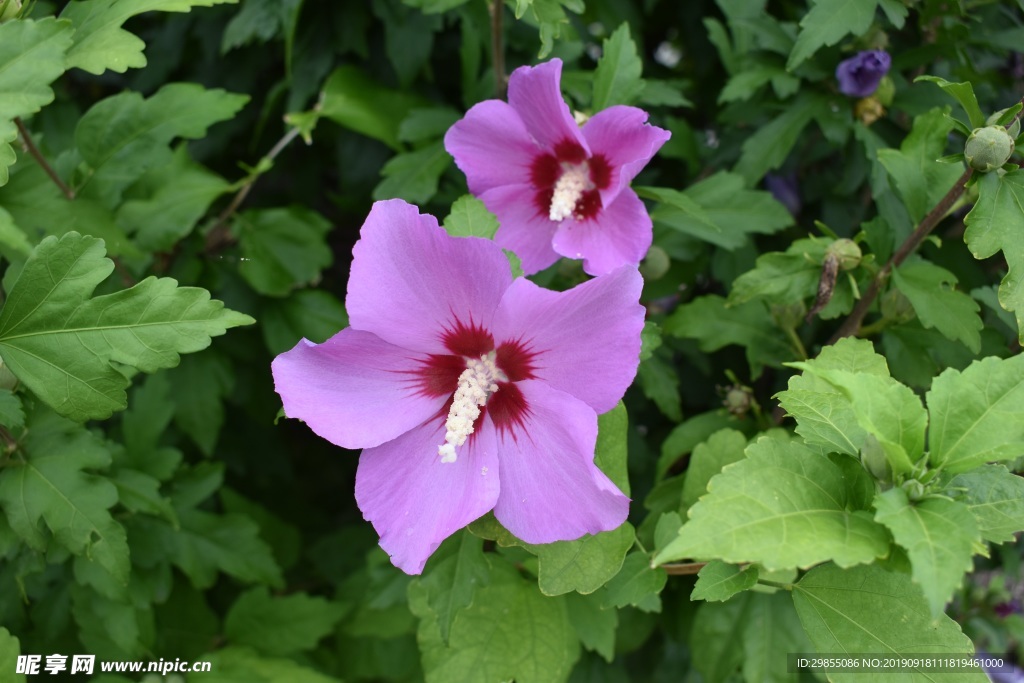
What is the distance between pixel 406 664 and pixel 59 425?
1.10m

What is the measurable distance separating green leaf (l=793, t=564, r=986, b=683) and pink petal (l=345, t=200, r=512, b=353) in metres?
0.63

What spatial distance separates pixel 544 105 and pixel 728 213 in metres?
0.51

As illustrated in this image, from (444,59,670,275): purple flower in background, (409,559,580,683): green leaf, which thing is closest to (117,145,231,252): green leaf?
(444,59,670,275): purple flower in background

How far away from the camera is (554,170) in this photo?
1571 mm

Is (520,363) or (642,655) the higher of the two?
(520,363)

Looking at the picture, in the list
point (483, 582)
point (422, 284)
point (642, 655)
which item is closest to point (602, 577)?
point (483, 582)

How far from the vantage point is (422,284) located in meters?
1.19

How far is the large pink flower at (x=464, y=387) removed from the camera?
1120 mm

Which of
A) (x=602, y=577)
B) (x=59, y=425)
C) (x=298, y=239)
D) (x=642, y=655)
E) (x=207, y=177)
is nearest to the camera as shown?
(x=602, y=577)

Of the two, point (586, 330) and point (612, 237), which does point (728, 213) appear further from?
point (586, 330)

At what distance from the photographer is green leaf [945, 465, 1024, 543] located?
42.3 inches

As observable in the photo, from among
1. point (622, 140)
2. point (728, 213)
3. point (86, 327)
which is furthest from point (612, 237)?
point (86, 327)

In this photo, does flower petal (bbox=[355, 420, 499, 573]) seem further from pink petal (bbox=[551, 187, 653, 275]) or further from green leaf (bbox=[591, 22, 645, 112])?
green leaf (bbox=[591, 22, 645, 112])

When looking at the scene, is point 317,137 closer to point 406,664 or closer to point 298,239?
point 298,239
